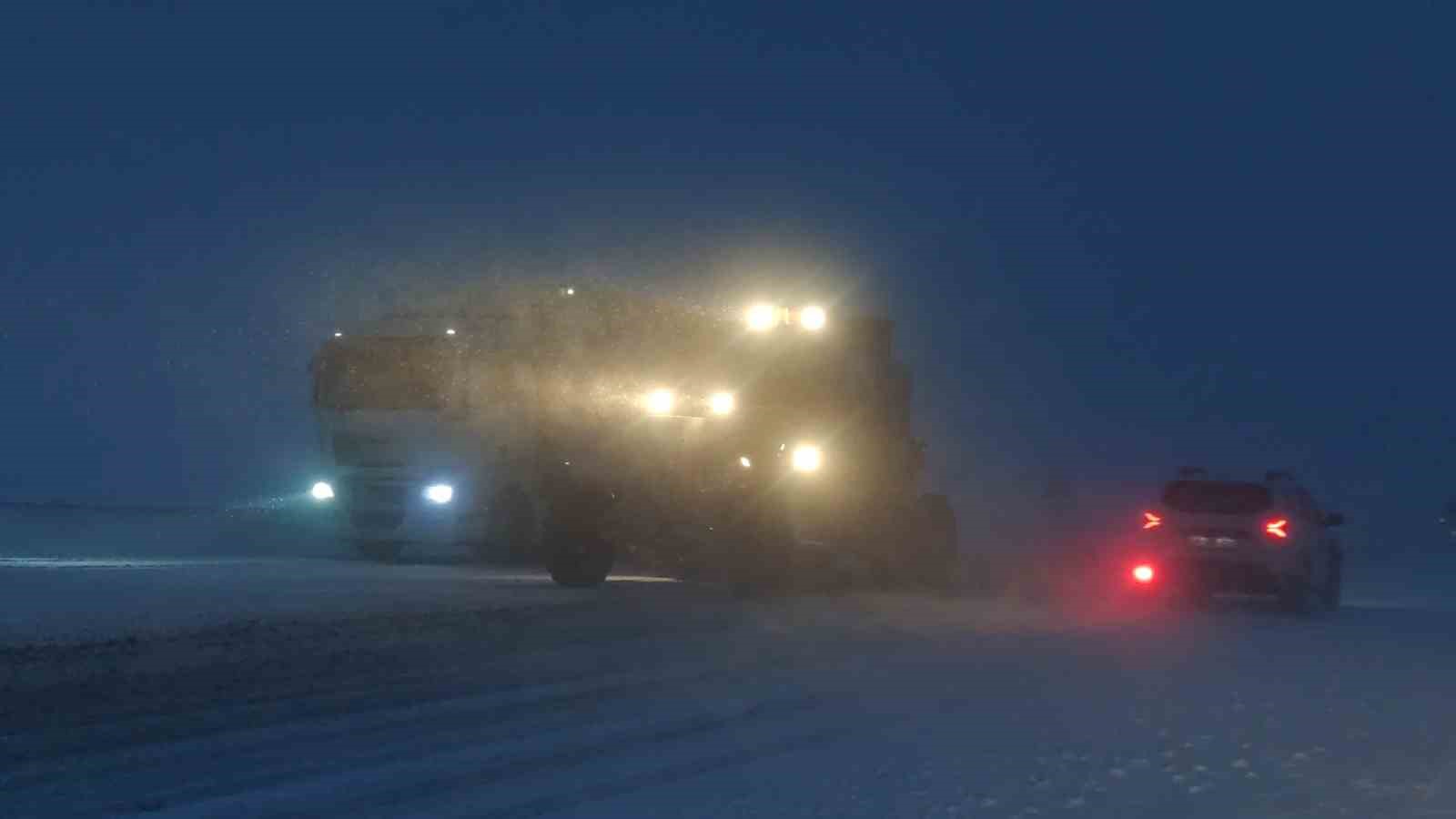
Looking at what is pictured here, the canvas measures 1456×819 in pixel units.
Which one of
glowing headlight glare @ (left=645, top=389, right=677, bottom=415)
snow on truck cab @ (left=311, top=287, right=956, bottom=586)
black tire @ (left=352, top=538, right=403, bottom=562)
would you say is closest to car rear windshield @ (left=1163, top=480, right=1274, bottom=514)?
snow on truck cab @ (left=311, top=287, right=956, bottom=586)

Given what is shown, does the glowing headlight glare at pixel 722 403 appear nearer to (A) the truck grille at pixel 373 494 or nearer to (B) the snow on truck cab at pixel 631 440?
(B) the snow on truck cab at pixel 631 440

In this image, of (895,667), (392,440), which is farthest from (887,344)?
(895,667)

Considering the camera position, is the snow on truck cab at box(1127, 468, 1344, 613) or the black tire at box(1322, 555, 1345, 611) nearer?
the snow on truck cab at box(1127, 468, 1344, 613)

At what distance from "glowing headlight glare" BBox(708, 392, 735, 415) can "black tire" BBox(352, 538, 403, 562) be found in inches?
341

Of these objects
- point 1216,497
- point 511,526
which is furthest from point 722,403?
point 511,526

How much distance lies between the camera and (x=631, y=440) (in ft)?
79.4

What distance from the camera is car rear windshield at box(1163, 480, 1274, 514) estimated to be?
24188mm

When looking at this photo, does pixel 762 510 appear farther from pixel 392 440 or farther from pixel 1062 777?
pixel 1062 777

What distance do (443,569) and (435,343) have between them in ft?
12.0

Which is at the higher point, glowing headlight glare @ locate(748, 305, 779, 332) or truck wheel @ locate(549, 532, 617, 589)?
glowing headlight glare @ locate(748, 305, 779, 332)

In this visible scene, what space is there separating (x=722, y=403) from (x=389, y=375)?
8.11m

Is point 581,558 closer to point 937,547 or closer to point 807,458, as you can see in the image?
point 807,458

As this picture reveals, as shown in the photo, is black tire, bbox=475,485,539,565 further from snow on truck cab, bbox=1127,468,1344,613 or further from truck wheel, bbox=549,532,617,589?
snow on truck cab, bbox=1127,468,1344,613

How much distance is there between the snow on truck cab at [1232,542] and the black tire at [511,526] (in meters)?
9.53
